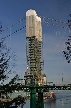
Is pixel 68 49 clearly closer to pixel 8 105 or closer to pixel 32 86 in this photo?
pixel 8 105

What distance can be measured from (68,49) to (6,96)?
12.4 feet

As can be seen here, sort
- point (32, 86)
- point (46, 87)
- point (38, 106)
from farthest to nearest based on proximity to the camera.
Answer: point (46, 87) → point (38, 106) → point (32, 86)

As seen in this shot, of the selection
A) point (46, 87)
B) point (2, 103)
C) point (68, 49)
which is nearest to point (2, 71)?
point (2, 103)

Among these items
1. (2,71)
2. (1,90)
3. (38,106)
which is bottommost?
(38,106)

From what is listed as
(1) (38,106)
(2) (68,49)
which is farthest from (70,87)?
(2) (68,49)

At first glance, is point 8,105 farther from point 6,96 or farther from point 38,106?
point 38,106

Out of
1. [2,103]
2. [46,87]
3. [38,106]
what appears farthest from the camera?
[46,87]

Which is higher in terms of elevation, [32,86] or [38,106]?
[32,86]

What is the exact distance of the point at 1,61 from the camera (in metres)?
11.9

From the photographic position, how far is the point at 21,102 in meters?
11.7

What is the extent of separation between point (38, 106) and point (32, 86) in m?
12.7

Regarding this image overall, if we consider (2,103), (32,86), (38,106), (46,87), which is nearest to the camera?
(2,103)

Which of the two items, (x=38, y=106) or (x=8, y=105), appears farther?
(x=38, y=106)

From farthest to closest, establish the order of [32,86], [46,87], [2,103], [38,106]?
[46,87]
[38,106]
[32,86]
[2,103]
